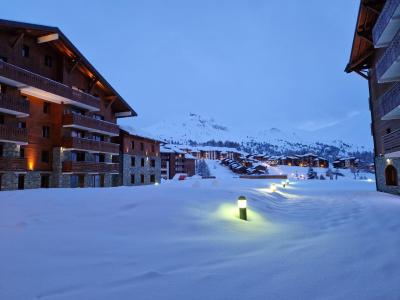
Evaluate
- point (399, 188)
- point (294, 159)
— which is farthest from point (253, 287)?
point (294, 159)

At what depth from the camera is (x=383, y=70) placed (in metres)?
15.4

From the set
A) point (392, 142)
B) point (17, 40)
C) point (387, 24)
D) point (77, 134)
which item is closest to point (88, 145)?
point (77, 134)

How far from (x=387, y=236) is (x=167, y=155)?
58.8 metres

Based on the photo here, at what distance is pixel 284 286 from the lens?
3451mm

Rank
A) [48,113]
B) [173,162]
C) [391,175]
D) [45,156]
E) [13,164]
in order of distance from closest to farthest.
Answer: [13,164], [391,175], [45,156], [48,113], [173,162]

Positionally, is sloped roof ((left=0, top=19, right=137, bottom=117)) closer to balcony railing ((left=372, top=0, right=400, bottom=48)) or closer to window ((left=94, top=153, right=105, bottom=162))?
window ((left=94, top=153, right=105, bottom=162))

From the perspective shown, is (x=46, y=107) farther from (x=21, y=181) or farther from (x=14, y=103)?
(x=21, y=181)

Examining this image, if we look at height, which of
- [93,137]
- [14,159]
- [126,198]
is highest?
[93,137]

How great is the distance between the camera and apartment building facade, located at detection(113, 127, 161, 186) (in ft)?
106

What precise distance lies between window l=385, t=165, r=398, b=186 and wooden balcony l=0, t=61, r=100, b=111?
24.6 meters

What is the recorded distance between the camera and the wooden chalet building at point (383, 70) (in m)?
14.3

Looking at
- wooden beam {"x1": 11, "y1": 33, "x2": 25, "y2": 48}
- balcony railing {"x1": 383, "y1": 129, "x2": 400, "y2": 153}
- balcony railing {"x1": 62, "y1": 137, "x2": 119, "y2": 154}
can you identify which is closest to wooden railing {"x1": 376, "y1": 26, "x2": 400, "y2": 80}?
balcony railing {"x1": 383, "y1": 129, "x2": 400, "y2": 153}

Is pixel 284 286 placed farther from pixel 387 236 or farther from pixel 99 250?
pixel 387 236

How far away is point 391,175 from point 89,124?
24505 mm
